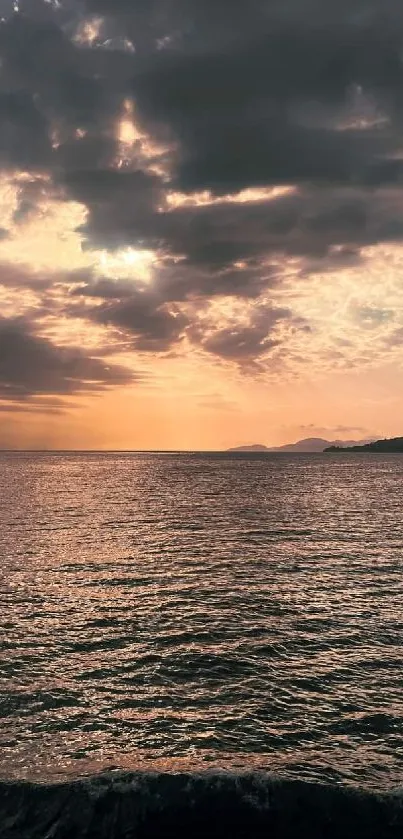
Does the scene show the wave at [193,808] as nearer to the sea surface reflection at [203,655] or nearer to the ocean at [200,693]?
the ocean at [200,693]

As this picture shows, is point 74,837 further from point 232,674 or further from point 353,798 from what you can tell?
point 232,674

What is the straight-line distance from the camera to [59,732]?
17.2m

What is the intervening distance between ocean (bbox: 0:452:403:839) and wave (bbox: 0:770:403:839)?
4cm

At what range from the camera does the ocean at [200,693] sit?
1340 centimetres

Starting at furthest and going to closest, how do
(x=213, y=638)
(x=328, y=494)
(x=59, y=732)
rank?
(x=328, y=494) → (x=213, y=638) → (x=59, y=732)

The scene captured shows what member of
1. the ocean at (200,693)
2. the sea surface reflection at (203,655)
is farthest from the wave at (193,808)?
the sea surface reflection at (203,655)

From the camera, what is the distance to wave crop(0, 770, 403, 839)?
41.4 feet

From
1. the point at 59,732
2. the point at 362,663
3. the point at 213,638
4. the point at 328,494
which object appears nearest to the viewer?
the point at 59,732

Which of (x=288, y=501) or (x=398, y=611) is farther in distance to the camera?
(x=288, y=501)

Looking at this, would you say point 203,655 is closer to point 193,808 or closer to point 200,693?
point 200,693

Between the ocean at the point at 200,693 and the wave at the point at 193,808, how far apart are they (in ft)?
0.13

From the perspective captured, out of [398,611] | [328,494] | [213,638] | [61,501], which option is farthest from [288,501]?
[213,638]

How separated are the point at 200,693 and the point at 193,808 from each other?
6857 mm

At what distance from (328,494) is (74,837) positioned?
100785 millimetres
